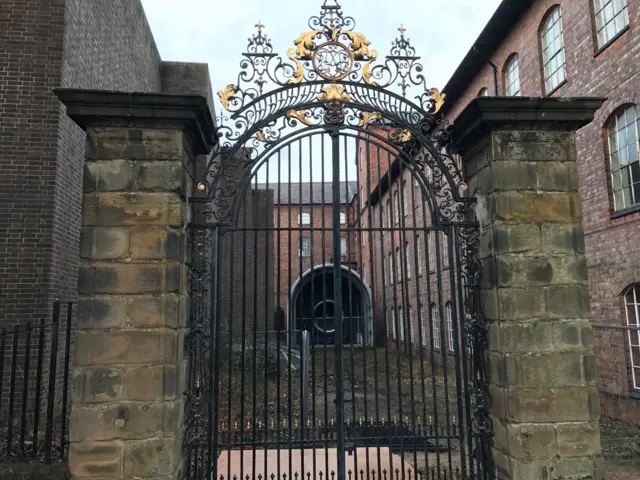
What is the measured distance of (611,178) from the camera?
9.76 meters

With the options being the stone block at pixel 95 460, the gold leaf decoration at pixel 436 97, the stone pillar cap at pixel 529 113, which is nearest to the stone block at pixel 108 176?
the stone block at pixel 95 460

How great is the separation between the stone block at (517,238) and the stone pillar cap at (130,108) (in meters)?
2.93

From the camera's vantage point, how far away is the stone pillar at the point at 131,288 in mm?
4098

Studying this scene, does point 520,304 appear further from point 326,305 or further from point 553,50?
point 553,50

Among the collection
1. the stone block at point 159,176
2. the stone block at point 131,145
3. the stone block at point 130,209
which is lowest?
the stone block at point 130,209

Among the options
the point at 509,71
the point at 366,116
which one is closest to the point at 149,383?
the point at 366,116

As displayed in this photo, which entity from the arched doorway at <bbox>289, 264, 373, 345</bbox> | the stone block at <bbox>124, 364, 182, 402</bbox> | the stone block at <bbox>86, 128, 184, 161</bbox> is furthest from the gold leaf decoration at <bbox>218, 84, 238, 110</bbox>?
the stone block at <bbox>124, 364, 182, 402</bbox>

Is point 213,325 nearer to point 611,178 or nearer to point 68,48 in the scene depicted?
point 68,48

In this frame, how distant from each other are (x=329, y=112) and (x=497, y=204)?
189cm

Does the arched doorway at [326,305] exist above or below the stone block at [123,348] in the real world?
above

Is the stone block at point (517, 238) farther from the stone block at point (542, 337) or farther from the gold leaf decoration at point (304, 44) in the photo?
the gold leaf decoration at point (304, 44)

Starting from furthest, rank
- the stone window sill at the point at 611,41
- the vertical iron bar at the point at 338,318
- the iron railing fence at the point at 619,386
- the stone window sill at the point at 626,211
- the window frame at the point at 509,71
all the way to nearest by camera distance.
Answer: the window frame at the point at 509,71 → the stone window sill at the point at 611,41 → the stone window sill at the point at 626,211 → the iron railing fence at the point at 619,386 → the vertical iron bar at the point at 338,318

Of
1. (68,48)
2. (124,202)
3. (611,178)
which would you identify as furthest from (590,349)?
(68,48)

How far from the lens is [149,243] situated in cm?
431
